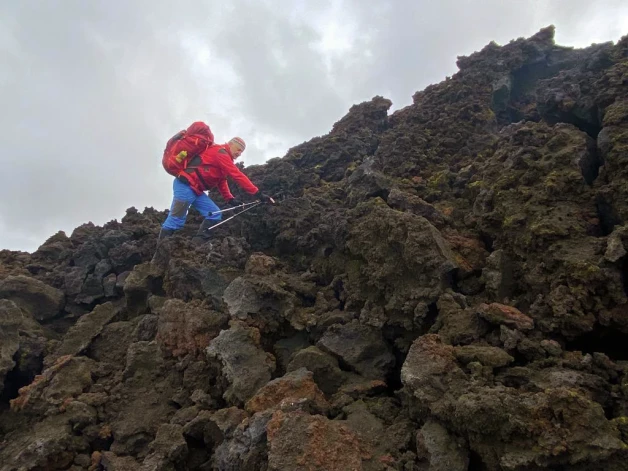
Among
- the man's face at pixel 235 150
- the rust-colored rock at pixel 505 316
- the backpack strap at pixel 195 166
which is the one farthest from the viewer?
the man's face at pixel 235 150

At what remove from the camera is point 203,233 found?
465 inches

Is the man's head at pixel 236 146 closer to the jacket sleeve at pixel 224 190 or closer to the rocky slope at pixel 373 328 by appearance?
the jacket sleeve at pixel 224 190

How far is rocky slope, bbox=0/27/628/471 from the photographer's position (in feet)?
15.7

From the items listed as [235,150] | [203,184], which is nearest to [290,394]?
[203,184]

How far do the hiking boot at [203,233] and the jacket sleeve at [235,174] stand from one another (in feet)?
4.16

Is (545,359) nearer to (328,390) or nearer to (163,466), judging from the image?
(328,390)

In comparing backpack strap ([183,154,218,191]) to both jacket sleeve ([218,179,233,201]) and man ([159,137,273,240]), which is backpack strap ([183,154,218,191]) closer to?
man ([159,137,273,240])

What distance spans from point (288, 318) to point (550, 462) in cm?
459

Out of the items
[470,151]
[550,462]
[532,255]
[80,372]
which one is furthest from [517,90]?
[80,372]

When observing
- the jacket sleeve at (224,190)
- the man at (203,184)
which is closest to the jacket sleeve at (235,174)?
the man at (203,184)

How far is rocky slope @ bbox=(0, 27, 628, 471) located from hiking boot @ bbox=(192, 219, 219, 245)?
35cm

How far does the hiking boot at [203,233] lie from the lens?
11445 millimetres

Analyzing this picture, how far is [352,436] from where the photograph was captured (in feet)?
16.7

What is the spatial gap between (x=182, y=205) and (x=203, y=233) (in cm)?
108
